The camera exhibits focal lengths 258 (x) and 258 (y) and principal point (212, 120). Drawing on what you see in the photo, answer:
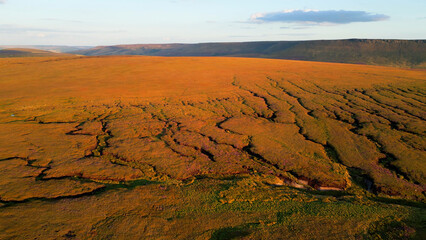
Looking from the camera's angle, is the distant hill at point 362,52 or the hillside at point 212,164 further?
the distant hill at point 362,52

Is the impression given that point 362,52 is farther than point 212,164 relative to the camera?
Yes

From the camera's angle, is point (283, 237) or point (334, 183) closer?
point (283, 237)

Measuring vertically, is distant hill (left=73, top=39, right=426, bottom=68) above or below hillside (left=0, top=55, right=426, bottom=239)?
above

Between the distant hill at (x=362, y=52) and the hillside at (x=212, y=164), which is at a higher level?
the distant hill at (x=362, y=52)

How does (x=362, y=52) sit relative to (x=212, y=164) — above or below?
above

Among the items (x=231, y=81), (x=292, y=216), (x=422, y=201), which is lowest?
(x=422, y=201)

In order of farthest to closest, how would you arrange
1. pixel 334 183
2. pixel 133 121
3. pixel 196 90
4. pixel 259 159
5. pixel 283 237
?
1. pixel 196 90
2. pixel 133 121
3. pixel 259 159
4. pixel 334 183
5. pixel 283 237

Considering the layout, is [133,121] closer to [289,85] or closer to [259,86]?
[259,86]

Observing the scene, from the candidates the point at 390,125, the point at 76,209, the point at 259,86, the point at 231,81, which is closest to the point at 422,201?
the point at 390,125
